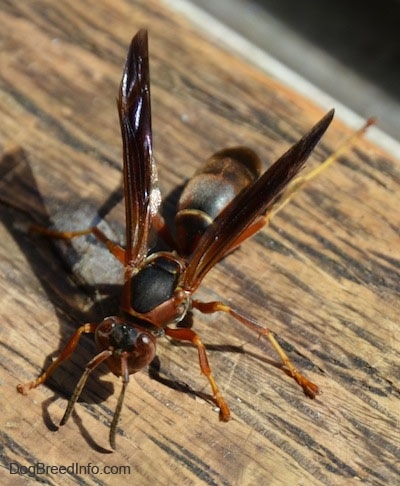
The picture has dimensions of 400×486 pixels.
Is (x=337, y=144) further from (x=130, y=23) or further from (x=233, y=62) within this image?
(x=130, y=23)

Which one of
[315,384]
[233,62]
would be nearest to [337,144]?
[233,62]

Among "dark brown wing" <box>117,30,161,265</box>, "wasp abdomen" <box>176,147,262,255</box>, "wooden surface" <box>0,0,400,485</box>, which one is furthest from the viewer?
"wasp abdomen" <box>176,147,262,255</box>

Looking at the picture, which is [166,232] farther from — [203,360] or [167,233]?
[203,360]

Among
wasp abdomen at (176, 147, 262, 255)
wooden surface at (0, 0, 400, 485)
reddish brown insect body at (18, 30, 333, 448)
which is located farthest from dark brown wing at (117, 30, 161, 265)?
wooden surface at (0, 0, 400, 485)

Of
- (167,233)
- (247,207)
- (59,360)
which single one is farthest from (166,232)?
(59,360)

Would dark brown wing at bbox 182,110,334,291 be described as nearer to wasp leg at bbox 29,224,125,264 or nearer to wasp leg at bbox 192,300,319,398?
wasp leg at bbox 192,300,319,398

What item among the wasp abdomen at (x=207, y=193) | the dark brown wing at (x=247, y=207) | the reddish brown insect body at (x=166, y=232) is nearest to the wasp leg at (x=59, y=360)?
the reddish brown insect body at (x=166, y=232)
